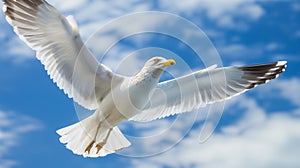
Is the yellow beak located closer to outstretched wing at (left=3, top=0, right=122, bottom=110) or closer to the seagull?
the seagull

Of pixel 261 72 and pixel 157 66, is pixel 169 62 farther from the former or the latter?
pixel 261 72

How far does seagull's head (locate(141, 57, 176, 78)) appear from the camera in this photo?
11516 millimetres

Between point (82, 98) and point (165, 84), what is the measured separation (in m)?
1.47

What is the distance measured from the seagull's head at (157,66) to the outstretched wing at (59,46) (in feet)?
1.99

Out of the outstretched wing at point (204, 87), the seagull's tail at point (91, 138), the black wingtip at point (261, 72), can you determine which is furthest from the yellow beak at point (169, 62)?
the black wingtip at point (261, 72)

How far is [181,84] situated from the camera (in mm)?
12641

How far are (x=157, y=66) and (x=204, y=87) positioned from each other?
1.61 m

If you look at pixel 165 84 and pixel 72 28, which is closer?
pixel 72 28

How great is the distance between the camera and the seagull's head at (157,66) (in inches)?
453

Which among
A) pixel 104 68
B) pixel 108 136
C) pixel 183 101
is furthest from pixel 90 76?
pixel 183 101

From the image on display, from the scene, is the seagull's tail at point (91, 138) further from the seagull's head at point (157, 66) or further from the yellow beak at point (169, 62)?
the yellow beak at point (169, 62)

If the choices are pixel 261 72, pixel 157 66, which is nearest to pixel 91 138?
pixel 157 66

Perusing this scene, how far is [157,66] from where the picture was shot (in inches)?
454

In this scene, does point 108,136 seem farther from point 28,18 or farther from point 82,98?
point 28,18
